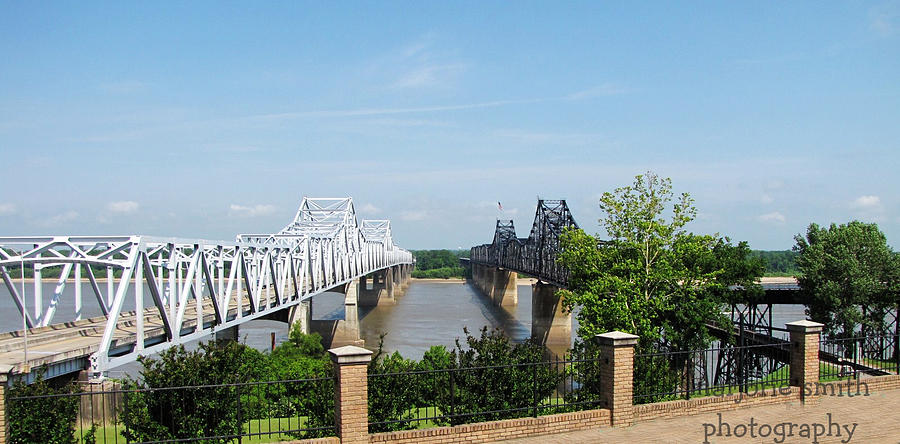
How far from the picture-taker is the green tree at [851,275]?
113ft

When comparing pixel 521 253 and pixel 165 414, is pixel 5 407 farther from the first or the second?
pixel 521 253

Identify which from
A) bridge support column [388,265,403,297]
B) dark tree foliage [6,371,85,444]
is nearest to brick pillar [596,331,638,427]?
dark tree foliage [6,371,85,444]

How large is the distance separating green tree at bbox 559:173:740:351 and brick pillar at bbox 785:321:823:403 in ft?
26.0

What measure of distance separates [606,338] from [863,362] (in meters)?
21.3

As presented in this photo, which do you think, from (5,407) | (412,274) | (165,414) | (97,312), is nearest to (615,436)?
(165,414)

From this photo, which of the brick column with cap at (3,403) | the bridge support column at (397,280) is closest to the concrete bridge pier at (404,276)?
the bridge support column at (397,280)

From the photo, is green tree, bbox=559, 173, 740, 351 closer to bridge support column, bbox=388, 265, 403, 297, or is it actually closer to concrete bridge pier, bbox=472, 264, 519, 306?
concrete bridge pier, bbox=472, 264, 519, 306

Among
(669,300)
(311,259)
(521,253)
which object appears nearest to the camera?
(669,300)

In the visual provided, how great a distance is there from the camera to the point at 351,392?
36.2 feet

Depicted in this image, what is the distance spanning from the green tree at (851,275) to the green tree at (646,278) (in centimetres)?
1000

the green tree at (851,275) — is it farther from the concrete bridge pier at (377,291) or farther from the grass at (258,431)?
the concrete bridge pier at (377,291)

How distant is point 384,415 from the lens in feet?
45.1

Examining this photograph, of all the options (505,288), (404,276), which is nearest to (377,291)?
(505,288)

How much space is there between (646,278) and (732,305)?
28.1 ft
